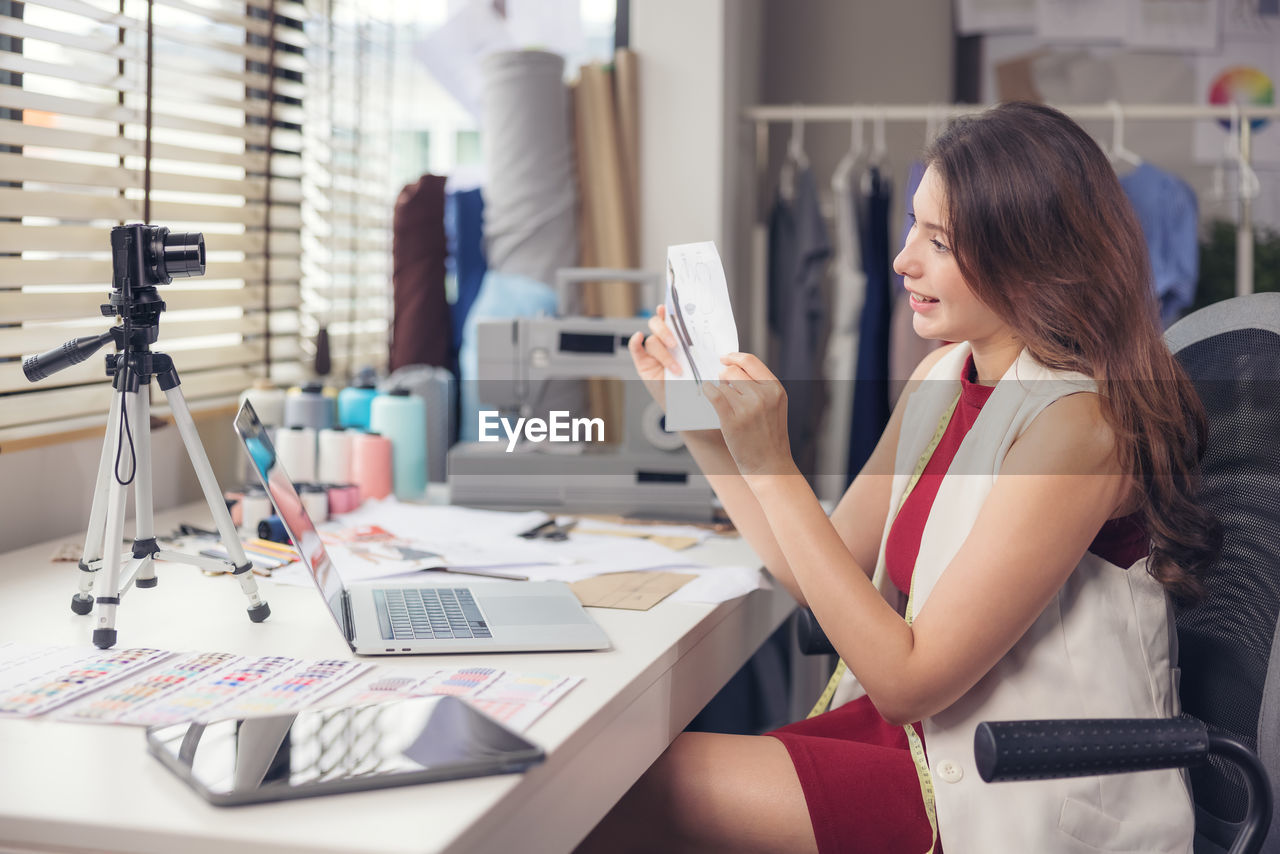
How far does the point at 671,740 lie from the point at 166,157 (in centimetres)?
131

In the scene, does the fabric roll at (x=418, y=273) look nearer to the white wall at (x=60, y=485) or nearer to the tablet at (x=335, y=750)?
the white wall at (x=60, y=485)

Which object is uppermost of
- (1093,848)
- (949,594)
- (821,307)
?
(821,307)

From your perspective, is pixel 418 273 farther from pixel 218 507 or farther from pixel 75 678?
pixel 75 678

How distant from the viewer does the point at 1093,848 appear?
1078mm

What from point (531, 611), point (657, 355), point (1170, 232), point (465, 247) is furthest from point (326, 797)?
point (1170, 232)

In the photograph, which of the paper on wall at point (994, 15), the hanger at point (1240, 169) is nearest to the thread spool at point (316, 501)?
the hanger at point (1240, 169)

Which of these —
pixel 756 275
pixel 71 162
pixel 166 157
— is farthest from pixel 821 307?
pixel 71 162

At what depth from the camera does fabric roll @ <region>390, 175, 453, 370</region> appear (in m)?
2.65

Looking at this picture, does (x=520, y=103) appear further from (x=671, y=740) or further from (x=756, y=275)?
(x=671, y=740)

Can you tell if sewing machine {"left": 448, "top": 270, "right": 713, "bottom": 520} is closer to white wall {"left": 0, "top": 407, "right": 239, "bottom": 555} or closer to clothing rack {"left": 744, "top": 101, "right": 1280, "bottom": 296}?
white wall {"left": 0, "top": 407, "right": 239, "bottom": 555}

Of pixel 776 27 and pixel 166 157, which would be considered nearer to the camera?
pixel 166 157

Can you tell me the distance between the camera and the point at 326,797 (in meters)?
0.76

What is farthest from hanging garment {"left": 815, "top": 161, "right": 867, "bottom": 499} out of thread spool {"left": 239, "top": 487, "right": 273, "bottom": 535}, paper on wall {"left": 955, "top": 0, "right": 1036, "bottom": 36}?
thread spool {"left": 239, "top": 487, "right": 273, "bottom": 535}

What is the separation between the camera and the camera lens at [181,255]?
1.17 m
